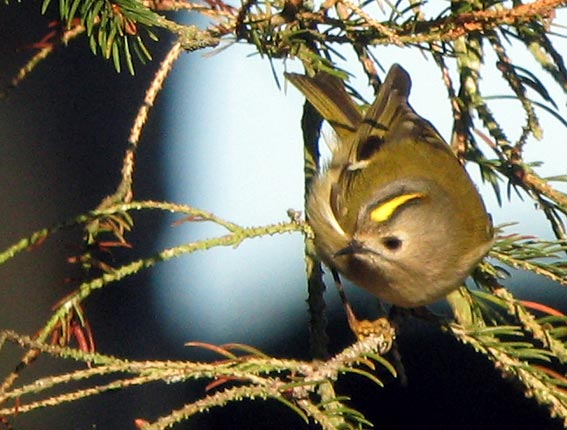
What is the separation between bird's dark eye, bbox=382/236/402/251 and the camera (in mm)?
1864

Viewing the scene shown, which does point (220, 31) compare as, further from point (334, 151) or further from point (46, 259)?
point (46, 259)

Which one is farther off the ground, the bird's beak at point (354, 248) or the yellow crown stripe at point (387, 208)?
the yellow crown stripe at point (387, 208)

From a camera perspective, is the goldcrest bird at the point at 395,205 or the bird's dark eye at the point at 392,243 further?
the bird's dark eye at the point at 392,243

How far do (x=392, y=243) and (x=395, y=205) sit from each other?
0.07 meters

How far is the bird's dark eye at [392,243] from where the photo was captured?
1864 mm

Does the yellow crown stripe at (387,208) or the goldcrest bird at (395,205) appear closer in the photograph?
the goldcrest bird at (395,205)

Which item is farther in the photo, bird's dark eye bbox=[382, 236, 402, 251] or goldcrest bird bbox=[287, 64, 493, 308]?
bird's dark eye bbox=[382, 236, 402, 251]

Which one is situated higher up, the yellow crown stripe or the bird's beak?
the yellow crown stripe

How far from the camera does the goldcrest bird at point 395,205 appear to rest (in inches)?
67.1

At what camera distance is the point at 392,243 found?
1880 mm

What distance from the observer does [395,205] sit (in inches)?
73.1

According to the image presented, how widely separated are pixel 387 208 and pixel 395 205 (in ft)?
0.05

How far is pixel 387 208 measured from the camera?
185 centimetres

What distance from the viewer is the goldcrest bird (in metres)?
1.70
